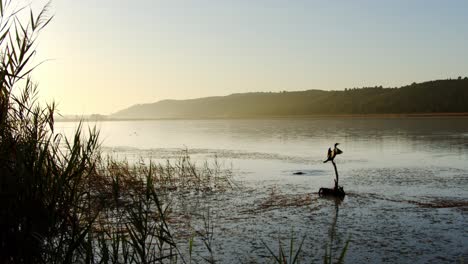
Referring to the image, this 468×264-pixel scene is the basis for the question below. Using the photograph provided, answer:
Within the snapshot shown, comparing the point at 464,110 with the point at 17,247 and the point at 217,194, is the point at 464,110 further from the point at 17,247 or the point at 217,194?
the point at 17,247

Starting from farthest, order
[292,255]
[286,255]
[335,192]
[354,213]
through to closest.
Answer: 1. [335,192]
2. [354,213]
3. [292,255]
4. [286,255]

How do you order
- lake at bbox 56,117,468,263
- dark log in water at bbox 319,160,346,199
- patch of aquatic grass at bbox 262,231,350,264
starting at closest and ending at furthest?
1. patch of aquatic grass at bbox 262,231,350,264
2. lake at bbox 56,117,468,263
3. dark log in water at bbox 319,160,346,199

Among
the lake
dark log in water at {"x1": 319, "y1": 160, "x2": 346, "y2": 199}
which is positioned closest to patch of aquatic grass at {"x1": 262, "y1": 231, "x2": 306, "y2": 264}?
the lake

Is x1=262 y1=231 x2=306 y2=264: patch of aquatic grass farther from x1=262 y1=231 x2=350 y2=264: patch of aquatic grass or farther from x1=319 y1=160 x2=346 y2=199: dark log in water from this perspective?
x1=319 y1=160 x2=346 y2=199: dark log in water

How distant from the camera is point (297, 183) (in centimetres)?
1563

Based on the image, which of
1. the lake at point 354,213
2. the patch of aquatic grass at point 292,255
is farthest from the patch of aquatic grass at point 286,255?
the lake at point 354,213

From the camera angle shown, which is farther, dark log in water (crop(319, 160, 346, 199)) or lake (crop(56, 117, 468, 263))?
dark log in water (crop(319, 160, 346, 199))

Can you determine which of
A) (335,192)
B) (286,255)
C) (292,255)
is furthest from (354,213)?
(286,255)

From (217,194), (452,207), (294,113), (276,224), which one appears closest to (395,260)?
(276,224)

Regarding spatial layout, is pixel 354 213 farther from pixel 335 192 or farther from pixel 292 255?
pixel 292 255

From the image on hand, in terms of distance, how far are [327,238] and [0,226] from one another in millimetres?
5644

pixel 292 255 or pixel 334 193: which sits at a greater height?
pixel 334 193

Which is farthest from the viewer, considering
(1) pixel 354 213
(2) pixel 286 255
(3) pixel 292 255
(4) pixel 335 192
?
(4) pixel 335 192

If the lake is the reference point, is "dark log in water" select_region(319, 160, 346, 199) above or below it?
above
